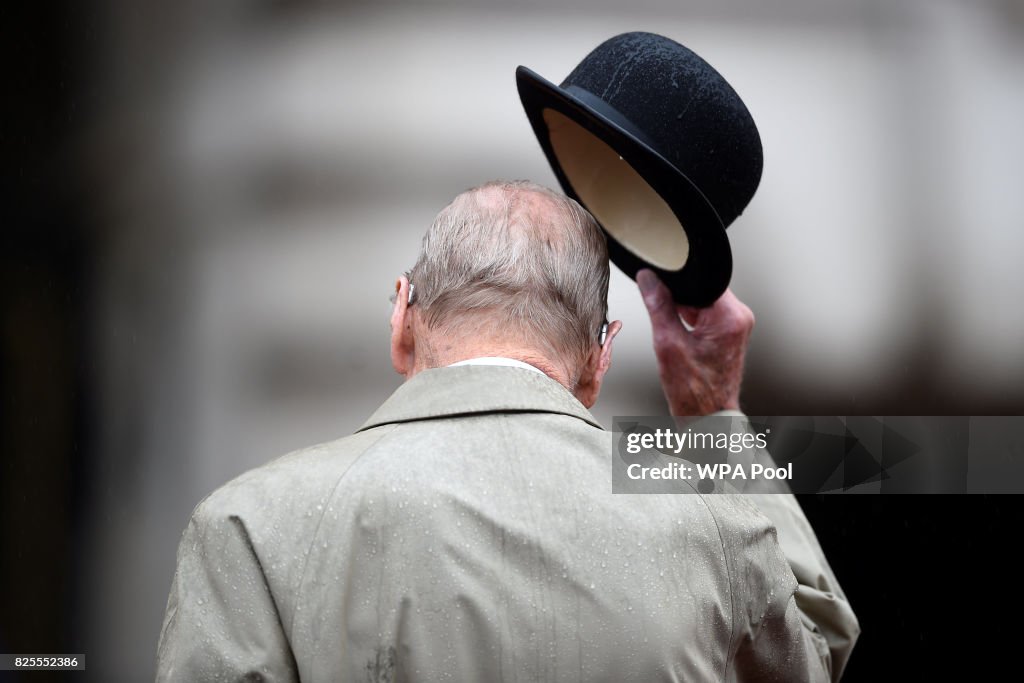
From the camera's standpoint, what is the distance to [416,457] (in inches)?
40.1

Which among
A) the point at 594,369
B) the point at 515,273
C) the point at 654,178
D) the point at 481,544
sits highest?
the point at 654,178

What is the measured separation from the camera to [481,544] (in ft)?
3.21

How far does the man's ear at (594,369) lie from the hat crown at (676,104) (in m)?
0.26

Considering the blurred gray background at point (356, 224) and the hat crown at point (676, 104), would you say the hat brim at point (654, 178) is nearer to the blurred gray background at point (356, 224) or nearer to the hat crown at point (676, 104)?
the hat crown at point (676, 104)

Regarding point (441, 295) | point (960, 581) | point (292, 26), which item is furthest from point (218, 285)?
point (960, 581)

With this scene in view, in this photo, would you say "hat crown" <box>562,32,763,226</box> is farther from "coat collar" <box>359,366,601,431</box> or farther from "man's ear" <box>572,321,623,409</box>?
"coat collar" <box>359,366,601,431</box>

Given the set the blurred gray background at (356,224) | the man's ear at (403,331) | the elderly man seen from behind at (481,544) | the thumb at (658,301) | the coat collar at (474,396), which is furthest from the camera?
the blurred gray background at (356,224)

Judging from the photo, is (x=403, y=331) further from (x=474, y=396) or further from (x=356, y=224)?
(x=356, y=224)

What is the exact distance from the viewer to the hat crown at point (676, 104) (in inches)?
53.8

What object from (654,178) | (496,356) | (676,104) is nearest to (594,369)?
(496,356)

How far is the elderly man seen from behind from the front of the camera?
96cm

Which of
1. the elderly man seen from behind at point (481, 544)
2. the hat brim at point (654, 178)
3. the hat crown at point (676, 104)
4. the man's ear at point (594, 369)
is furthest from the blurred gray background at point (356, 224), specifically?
the elderly man seen from behind at point (481, 544)

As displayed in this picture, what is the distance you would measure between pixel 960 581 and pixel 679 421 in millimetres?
1029

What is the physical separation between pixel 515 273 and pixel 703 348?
25.1 inches
